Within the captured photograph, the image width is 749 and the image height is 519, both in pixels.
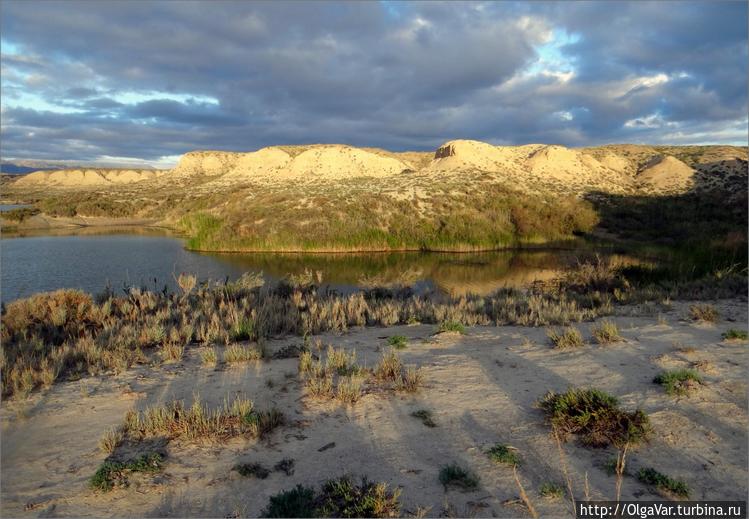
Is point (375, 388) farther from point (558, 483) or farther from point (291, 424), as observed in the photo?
point (558, 483)

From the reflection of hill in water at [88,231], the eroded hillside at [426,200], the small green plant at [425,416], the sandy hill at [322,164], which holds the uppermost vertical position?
the sandy hill at [322,164]

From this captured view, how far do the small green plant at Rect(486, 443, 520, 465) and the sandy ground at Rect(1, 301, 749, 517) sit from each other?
9cm

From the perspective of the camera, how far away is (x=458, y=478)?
14.9 ft

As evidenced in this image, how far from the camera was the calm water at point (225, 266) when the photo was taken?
61.2 feet

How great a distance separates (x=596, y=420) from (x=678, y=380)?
202 cm

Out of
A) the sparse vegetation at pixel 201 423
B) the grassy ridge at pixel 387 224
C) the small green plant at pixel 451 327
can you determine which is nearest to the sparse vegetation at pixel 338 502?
the sparse vegetation at pixel 201 423

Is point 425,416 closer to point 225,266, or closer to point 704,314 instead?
point 704,314

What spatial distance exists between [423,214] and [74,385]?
28.2 meters

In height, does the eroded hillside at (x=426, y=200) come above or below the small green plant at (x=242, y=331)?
above

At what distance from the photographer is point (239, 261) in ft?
82.5

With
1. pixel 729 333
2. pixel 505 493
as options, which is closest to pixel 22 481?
pixel 505 493

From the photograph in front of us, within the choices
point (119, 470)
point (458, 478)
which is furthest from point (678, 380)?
point (119, 470)

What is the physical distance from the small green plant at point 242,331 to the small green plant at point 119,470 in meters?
4.74

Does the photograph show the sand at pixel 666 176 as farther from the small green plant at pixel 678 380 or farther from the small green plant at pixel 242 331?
the small green plant at pixel 242 331
